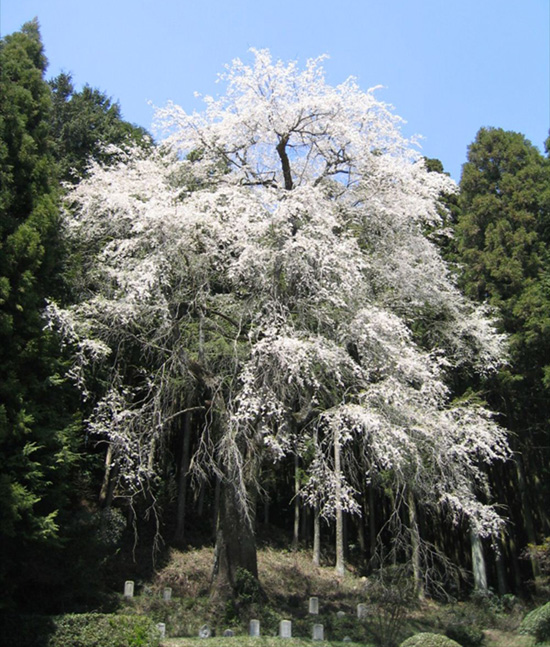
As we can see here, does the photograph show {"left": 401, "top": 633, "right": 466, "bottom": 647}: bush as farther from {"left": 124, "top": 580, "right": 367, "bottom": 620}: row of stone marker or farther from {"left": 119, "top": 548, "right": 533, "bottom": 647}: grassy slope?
{"left": 124, "top": 580, "right": 367, "bottom": 620}: row of stone marker

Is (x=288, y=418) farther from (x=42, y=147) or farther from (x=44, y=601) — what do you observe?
(x=42, y=147)

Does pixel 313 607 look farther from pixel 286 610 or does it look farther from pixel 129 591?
pixel 129 591

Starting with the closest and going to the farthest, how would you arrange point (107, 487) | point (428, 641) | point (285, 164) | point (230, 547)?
point (428, 641)
point (230, 547)
point (285, 164)
point (107, 487)

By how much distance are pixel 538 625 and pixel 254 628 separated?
17.9 feet

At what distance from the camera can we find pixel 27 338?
8781 mm

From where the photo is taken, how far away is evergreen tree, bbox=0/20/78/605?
7.86 metres

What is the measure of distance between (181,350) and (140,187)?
3166 mm

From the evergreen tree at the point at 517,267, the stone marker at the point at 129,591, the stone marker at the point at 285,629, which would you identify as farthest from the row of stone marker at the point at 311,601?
the evergreen tree at the point at 517,267

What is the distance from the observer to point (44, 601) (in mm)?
8891

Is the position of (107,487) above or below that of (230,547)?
above

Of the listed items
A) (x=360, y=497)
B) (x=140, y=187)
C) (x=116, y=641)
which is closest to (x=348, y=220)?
(x=140, y=187)

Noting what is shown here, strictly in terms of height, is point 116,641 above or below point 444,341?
below

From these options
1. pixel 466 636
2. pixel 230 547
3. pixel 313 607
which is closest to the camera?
pixel 230 547

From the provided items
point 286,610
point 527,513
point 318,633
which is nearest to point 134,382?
point 286,610
